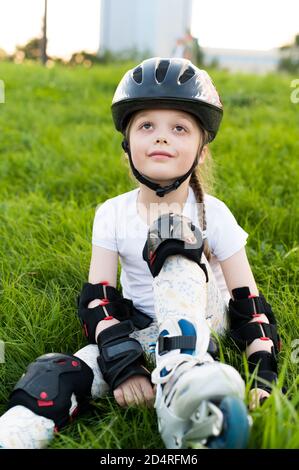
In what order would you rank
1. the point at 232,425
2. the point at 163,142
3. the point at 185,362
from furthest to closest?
the point at 163,142
the point at 185,362
the point at 232,425

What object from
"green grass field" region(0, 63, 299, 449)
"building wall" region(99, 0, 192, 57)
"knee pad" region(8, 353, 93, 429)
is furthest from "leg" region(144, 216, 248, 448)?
"building wall" region(99, 0, 192, 57)

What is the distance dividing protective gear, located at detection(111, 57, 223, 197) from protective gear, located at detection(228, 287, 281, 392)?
50 centimetres

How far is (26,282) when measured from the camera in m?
2.80

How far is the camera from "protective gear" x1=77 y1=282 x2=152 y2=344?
223cm

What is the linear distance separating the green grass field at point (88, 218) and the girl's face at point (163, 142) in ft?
2.32

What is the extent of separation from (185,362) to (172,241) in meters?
→ 0.41

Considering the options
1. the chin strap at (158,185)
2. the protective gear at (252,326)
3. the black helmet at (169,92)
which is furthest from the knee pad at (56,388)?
the black helmet at (169,92)

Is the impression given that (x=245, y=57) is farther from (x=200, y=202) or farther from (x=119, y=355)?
(x=119, y=355)

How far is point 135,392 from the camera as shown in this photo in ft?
6.38

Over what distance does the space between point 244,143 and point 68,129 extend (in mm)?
1826

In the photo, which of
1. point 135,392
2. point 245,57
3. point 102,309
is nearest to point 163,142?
point 102,309

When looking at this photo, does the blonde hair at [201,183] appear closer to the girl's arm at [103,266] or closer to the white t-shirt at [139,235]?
the white t-shirt at [139,235]

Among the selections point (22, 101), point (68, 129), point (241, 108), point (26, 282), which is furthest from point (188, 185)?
point (22, 101)

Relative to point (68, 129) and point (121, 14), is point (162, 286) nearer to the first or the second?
point (68, 129)
